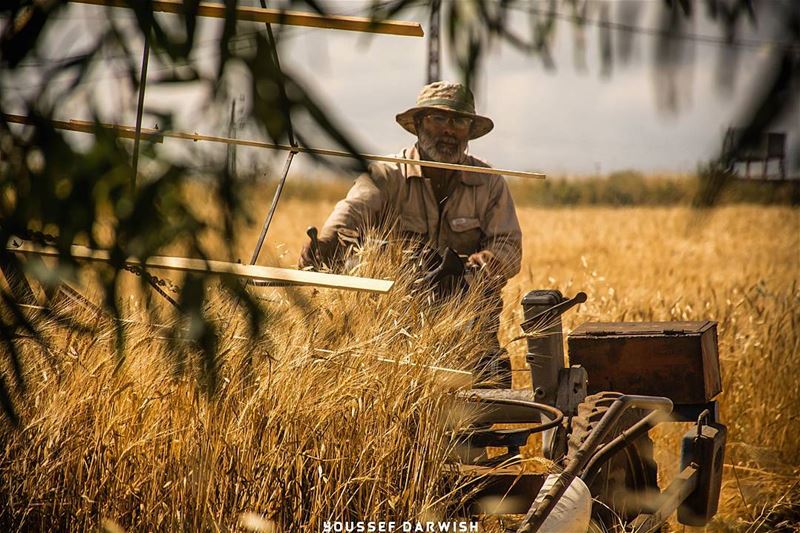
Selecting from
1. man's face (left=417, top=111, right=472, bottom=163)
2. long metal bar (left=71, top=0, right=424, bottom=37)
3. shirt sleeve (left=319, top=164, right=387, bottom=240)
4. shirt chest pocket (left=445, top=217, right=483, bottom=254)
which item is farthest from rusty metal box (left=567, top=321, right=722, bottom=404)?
long metal bar (left=71, top=0, right=424, bottom=37)

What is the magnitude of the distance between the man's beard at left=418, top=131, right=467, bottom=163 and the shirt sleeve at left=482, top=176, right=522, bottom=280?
0.21 m

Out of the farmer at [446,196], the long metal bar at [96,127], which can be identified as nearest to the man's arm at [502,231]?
the farmer at [446,196]

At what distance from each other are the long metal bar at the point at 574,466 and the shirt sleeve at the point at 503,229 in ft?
5.16

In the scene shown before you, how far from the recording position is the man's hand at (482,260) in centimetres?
469

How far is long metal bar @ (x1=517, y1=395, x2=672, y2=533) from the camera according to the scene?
2816 mm

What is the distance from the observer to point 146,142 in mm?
1594

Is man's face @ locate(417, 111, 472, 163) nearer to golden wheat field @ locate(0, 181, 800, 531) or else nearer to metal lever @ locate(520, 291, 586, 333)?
metal lever @ locate(520, 291, 586, 333)

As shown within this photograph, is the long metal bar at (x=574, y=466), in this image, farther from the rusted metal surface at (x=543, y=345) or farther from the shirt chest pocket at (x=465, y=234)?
the shirt chest pocket at (x=465, y=234)

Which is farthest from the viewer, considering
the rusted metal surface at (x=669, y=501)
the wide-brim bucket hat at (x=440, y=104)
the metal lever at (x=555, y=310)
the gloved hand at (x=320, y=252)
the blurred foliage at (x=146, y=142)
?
the wide-brim bucket hat at (x=440, y=104)

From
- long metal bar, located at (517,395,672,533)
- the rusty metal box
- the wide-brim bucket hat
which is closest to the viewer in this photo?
long metal bar, located at (517,395,672,533)

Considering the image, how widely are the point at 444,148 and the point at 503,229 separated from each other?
0.45 metres

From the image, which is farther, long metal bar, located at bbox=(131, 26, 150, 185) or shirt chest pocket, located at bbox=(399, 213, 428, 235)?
shirt chest pocket, located at bbox=(399, 213, 428, 235)

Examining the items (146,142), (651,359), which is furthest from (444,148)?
(146,142)

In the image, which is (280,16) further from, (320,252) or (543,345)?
(320,252)
